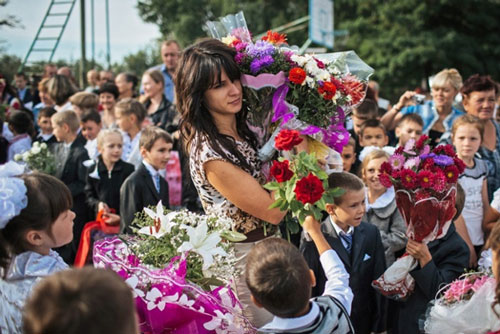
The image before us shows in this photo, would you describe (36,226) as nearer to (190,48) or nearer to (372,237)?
(190,48)

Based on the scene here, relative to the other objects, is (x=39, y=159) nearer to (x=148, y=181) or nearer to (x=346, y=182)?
(x=148, y=181)

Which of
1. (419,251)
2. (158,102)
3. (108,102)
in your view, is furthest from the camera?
(108,102)

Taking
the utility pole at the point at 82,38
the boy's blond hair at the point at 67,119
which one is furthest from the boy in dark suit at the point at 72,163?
the utility pole at the point at 82,38

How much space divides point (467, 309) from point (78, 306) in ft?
5.52

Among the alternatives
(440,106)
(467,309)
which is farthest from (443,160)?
(440,106)

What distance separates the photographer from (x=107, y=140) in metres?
5.50

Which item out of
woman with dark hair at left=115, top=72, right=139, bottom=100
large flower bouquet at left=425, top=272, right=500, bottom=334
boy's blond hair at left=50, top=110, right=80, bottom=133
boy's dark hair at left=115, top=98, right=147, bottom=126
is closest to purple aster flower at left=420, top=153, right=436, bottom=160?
large flower bouquet at left=425, top=272, right=500, bottom=334

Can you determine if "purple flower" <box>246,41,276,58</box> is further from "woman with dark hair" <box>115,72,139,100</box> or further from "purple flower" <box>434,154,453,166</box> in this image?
"woman with dark hair" <box>115,72,139,100</box>

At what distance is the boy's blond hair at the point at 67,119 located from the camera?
6.19m

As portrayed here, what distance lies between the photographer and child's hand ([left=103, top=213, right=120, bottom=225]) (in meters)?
5.13

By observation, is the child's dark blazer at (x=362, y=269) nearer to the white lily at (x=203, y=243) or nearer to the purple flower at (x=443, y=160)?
the purple flower at (x=443, y=160)

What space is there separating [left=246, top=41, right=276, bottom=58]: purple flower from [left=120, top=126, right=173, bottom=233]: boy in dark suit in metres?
2.39

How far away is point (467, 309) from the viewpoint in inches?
92.7

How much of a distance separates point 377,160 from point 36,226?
2.85 metres
